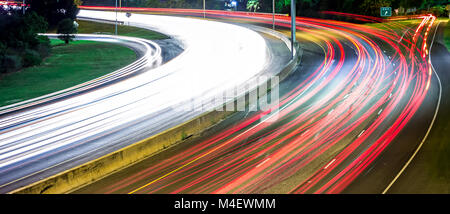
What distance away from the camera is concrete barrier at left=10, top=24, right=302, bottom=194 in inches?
655

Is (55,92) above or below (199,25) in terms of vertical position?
below

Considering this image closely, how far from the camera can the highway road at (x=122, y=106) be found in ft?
69.7

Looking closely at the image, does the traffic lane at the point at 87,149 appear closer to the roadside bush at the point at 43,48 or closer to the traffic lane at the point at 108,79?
the traffic lane at the point at 108,79

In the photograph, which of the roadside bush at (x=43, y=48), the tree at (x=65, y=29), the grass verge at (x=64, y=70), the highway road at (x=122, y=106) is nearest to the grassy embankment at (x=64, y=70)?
the grass verge at (x=64, y=70)

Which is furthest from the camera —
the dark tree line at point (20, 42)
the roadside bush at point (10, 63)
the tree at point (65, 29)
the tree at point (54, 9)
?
the tree at point (54, 9)

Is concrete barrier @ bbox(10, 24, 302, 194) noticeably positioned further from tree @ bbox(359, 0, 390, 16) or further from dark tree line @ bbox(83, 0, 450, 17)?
dark tree line @ bbox(83, 0, 450, 17)

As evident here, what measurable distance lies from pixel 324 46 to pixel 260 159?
3325 cm

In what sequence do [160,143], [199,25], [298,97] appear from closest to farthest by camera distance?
[160,143] → [298,97] → [199,25]

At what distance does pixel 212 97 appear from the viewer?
32.1m

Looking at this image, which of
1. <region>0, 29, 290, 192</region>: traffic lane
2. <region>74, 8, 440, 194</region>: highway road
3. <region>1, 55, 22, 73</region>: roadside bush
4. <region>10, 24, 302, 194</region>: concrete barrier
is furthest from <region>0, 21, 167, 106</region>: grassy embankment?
<region>74, 8, 440, 194</region>: highway road

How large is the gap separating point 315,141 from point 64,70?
28744 mm
